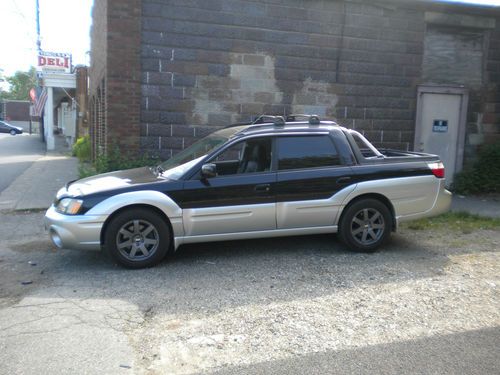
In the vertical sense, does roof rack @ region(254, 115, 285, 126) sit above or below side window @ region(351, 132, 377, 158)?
above

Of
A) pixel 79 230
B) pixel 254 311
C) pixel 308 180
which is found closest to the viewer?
pixel 254 311

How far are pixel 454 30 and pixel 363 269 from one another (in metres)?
7.73

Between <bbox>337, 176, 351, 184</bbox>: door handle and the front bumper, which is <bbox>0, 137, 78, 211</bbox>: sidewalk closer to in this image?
the front bumper

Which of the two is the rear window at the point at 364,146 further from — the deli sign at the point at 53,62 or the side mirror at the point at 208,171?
the deli sign at the point at 53,62

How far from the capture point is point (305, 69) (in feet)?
33.8

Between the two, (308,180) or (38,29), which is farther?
(38,29)

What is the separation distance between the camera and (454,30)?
1121 centimetres

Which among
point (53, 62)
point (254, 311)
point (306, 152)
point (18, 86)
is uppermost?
point (18, 86)

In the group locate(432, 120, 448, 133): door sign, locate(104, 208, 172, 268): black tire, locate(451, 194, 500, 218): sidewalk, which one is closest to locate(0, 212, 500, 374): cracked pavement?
locate(104, 208, 172, 268): black tire

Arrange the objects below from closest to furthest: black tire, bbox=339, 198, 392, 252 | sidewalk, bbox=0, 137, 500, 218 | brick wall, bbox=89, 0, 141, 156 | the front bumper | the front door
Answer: the front bumper < black tire, bbox=339, 198, 392, 252 < brick wall, bbox=89, 0, 141, 156 < sidewalk, bbox=0, 137, 500, 218 < the front door

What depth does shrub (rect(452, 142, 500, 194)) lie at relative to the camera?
11320mm

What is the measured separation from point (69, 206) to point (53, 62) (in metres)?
24.8

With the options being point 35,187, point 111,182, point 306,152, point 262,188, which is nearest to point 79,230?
point 111,182

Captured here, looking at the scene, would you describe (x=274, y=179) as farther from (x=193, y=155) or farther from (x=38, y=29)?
(x=38, y=29)
